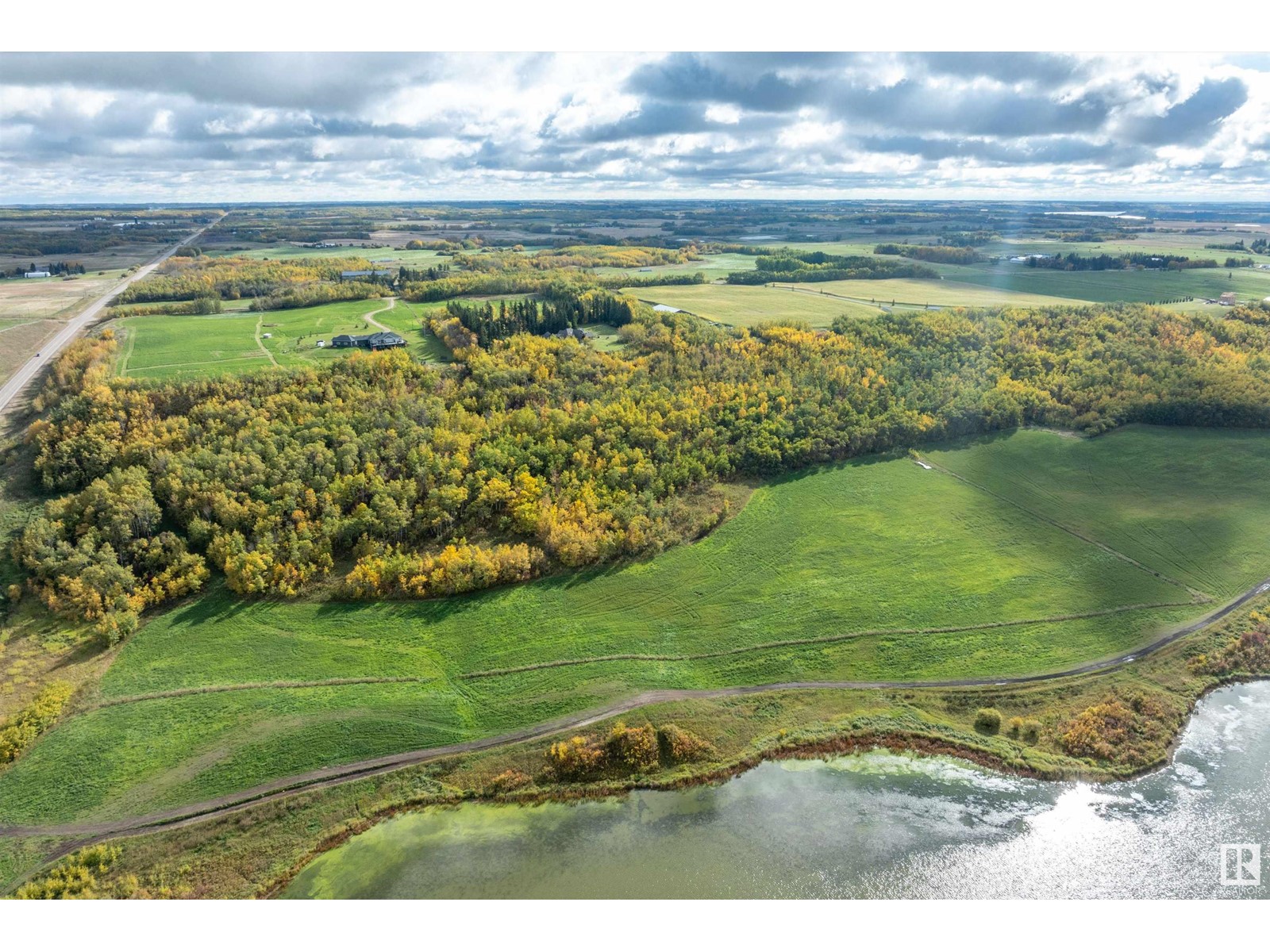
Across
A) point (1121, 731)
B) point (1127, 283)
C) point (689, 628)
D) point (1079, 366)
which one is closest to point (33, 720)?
point (689, 628)

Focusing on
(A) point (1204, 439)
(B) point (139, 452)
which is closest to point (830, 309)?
(A) point (1204, 439)

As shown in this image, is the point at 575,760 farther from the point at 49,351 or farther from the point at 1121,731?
the point at 49,351

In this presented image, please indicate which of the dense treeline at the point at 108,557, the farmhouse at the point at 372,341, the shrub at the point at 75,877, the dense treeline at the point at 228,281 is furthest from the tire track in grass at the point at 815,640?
the dense treeline at the point at 228,281

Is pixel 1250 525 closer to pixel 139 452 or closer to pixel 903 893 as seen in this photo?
pixel 903 893

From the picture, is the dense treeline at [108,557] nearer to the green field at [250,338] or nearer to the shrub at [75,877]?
the shrub at [75,877]

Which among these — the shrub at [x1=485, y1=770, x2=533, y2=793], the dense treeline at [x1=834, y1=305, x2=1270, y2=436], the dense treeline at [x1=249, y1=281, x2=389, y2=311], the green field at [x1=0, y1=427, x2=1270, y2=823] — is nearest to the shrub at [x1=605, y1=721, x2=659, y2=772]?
the green field at [x1=0, y1=427, x2=1270, y2=823]

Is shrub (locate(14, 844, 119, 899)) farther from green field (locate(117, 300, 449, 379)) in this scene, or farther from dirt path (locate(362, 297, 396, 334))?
dirt path (locate(362, 297, 396, 334))
